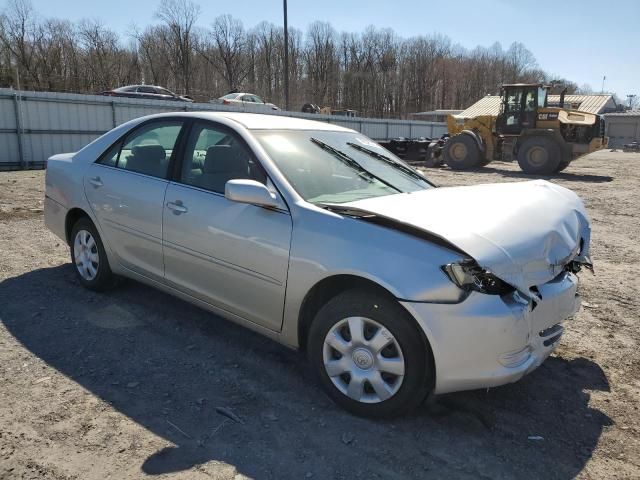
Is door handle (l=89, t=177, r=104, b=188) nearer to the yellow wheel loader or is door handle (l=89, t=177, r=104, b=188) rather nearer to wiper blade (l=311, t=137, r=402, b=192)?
wiper blade (l=311, t=137, r=402, b=192)

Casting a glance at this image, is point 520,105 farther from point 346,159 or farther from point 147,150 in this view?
point 147,150

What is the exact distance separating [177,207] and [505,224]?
2190 mm

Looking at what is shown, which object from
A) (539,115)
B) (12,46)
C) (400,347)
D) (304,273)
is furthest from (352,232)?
(12,46)

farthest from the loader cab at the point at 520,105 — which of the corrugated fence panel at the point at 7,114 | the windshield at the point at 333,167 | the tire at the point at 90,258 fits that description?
the tire at the point at 90,258

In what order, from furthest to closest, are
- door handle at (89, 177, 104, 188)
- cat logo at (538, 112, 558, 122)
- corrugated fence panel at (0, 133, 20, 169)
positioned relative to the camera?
cat logo at (538, 112, 558, 122)
corrugated fence panel at (0, 133, 20, 169)
door handle at (89, 177, 104, 188)

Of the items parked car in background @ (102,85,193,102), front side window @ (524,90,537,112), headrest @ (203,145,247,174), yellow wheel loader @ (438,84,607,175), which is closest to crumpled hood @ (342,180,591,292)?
headrest @ (203,145,247,174)

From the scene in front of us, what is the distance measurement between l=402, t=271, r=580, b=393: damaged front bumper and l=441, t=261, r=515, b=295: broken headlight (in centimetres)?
4

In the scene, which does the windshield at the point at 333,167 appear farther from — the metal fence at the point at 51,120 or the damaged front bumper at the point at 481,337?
the metal fence at the point at 51,120

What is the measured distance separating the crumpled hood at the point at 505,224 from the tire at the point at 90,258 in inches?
100

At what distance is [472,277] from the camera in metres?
2.50

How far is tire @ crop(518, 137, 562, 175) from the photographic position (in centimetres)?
1864

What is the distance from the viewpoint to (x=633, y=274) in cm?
592

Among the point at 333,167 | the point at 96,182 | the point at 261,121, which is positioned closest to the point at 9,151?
the point at 96,182

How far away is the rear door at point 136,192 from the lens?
12.6 ft
